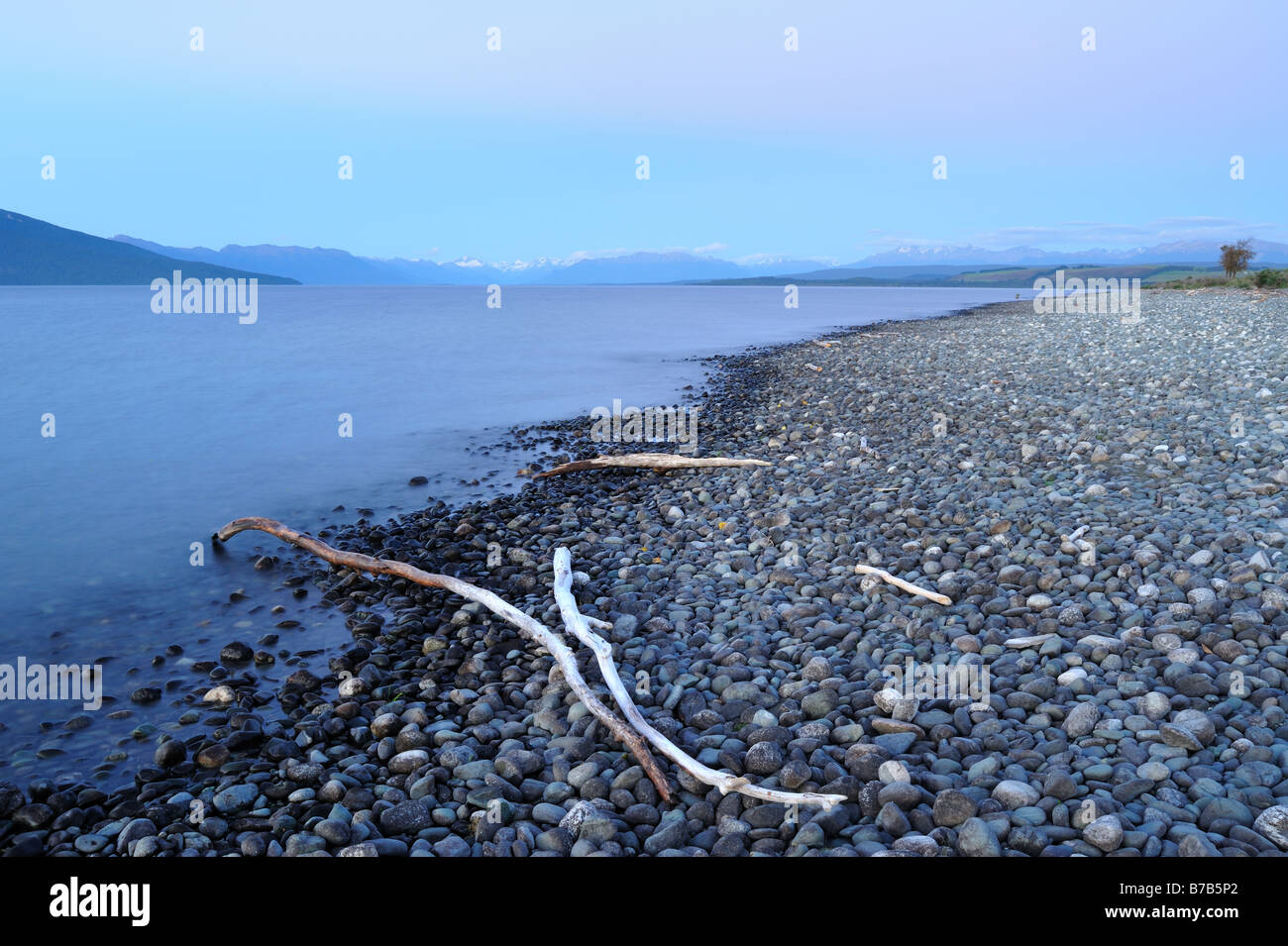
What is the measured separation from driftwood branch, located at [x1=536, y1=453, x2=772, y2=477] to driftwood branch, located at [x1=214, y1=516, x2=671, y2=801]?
4918 millimetres

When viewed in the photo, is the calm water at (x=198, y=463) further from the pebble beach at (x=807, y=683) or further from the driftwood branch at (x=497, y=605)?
the pebble beach at (x=807, y=683)

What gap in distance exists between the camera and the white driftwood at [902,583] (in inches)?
279

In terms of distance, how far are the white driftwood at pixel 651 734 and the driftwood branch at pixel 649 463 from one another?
239 inches

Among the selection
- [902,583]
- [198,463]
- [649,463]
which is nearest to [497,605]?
[902,583]

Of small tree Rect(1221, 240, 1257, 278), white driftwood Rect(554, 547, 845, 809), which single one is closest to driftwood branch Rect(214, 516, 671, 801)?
white driftwood Rect(554, 547, 845, 809)

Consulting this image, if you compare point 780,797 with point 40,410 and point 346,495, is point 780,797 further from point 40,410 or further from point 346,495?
point 40,410

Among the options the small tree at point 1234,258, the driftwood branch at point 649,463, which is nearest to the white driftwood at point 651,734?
the driftwood branch at point 649,463

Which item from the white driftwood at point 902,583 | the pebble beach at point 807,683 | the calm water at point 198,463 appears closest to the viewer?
the pebble beach at point 807,683

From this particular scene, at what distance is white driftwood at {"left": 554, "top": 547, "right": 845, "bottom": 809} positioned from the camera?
4500 millimetres

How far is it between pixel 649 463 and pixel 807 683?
828 cm

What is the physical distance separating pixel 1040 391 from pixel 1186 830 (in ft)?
50.3

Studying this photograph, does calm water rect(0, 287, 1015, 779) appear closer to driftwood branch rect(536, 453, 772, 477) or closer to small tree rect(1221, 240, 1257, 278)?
driftwood branch rect(536, 453, 772, 477)

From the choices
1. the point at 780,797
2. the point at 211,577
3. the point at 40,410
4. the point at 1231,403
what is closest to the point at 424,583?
the point at 211,577

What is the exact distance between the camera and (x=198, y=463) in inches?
752
